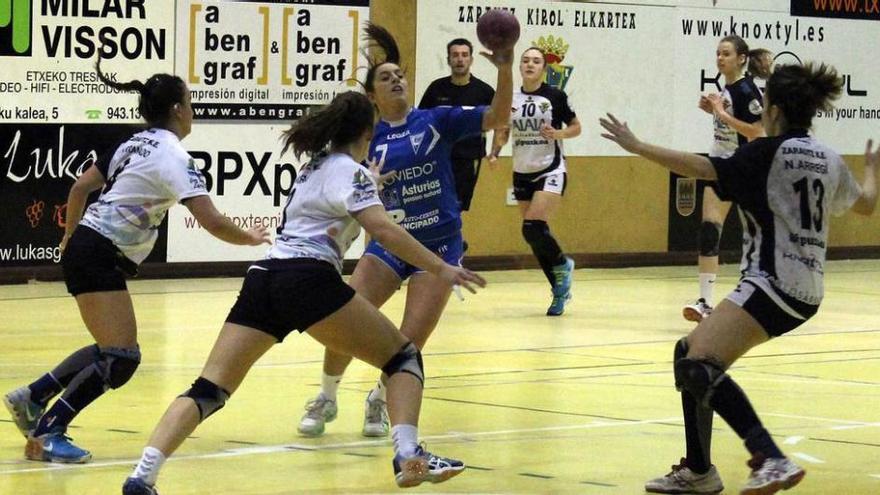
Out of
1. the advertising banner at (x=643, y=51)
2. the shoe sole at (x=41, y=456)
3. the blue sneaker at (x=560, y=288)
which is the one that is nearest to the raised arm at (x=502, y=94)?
the shoe sole at (x=41, y=456)

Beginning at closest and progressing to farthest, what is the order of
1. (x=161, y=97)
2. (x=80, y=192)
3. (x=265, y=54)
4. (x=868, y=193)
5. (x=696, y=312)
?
1. (x=868, y=193)
2. (x=161, y=97)
3. (x=80, y=192)
4. (x=696, y=312)
5. (x=265, y=54)

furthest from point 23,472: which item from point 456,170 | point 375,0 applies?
point 375,0

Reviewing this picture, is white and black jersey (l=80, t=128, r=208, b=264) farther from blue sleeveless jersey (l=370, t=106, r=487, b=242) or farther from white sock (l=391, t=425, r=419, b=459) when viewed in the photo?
white sock (l=391, t=425, r=419, b=459)

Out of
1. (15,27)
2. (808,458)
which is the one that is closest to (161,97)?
(808,458)

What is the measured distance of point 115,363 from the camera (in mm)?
8148

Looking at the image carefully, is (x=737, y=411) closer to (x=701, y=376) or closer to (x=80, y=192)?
(x=701, y=376)

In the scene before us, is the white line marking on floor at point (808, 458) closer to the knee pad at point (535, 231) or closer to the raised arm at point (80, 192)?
the raised arm at point (80, 192)

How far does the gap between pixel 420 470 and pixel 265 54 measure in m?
11.0

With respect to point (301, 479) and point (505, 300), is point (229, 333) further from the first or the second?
point (505, 300)

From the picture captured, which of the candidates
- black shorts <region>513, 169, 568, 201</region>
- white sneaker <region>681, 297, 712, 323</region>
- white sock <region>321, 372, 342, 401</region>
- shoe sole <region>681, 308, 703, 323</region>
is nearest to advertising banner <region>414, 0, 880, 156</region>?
black shorts <region>513, 169, 568, 201</region>

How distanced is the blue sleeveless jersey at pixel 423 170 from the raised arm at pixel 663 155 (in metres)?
1.97

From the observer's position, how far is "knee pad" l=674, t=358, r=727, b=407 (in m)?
7.13

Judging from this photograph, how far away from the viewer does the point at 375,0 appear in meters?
18.2

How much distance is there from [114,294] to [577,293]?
30.9ft
